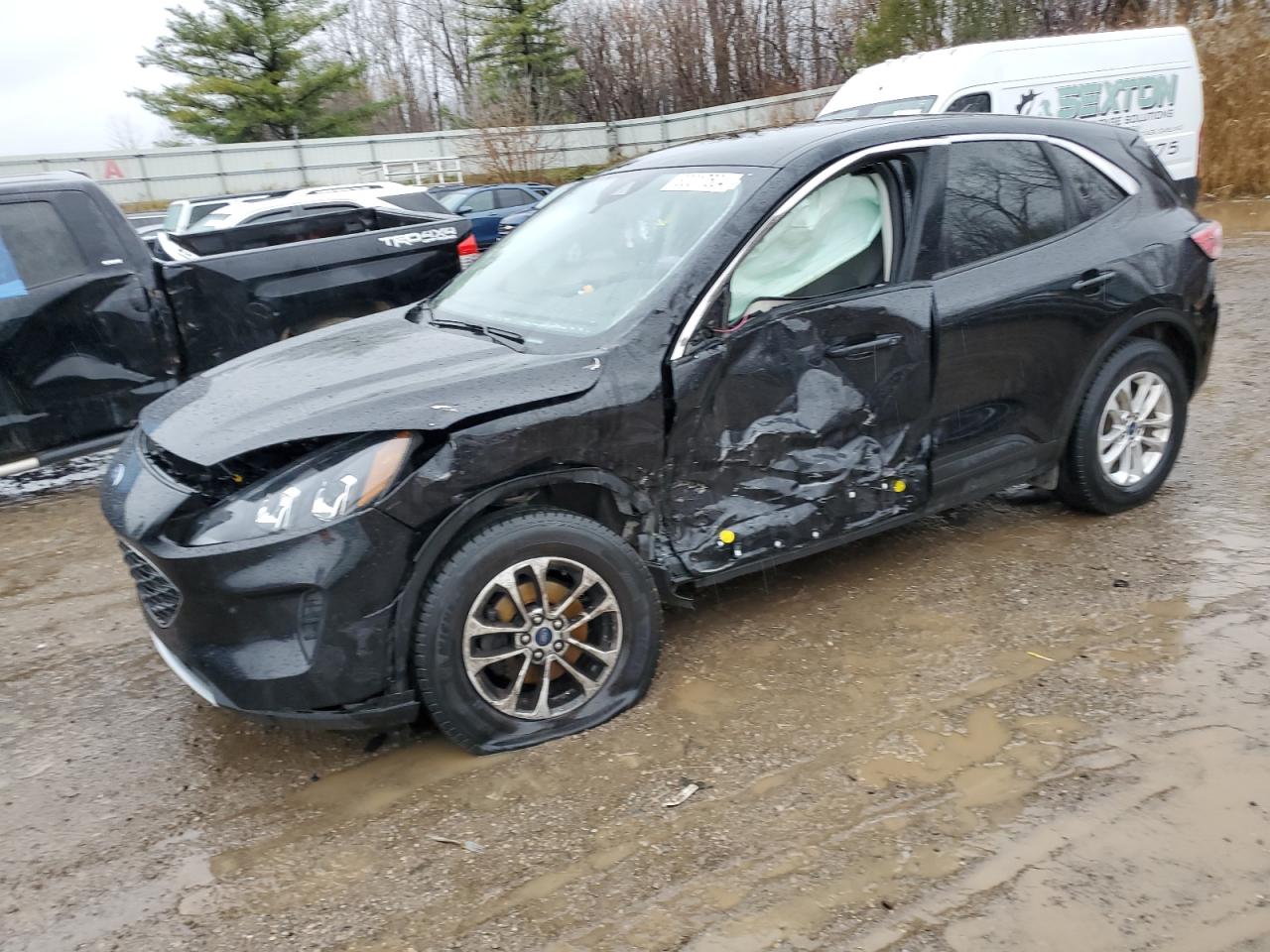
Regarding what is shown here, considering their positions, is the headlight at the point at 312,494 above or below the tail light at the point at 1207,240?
below

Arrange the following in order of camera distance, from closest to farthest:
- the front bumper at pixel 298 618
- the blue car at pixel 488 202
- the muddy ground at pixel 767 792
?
the muddy ground at pixel 767 792
the front bumper at pixel 298 618
the blue car at pixel 488 202

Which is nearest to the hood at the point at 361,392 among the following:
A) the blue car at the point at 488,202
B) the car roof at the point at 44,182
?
the car roof at the point at 44,182

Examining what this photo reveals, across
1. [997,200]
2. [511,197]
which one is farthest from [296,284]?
[511,197]

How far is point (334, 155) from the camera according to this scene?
1312 inches

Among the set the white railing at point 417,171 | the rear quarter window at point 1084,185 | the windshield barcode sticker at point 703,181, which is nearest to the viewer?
the windshield barcode sticker at point 703,181

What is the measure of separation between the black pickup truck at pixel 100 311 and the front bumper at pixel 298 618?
346 cm

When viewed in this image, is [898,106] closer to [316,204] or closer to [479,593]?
[316,204]

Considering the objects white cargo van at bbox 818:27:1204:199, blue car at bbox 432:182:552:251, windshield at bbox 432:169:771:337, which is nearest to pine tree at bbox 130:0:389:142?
blue car at bbox 432:182:552:251

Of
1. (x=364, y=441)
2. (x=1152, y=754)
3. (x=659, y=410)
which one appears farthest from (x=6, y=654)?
(x=1152, y=754)

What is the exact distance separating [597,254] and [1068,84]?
9.39 meters

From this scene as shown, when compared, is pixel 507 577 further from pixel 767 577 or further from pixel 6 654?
pixel 6 654

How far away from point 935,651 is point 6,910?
2966mm

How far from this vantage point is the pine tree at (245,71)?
36.2m

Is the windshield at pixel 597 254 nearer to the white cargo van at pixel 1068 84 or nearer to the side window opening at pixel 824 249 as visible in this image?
the side window opening at pixel 824 249
